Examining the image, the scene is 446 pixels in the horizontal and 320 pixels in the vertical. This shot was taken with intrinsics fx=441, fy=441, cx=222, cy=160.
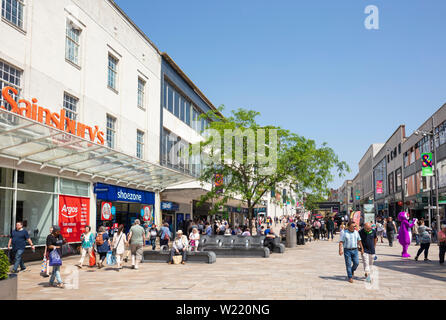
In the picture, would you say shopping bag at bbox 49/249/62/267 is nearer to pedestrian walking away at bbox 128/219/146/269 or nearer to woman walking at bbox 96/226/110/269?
woman walking at bbox 96/226/110/269

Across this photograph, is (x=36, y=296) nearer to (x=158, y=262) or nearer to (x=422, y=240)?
(x=158, y=262)

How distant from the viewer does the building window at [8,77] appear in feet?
53.3

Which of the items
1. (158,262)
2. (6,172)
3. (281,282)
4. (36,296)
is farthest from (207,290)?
(6,172)

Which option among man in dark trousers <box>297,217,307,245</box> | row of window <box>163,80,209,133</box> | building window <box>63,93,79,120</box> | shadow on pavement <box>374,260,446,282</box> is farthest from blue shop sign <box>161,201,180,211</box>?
shadow on pavement <box>374,260,446,282</box>

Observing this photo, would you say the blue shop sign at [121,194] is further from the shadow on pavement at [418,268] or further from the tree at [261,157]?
the shadow on pavement at [418,268]

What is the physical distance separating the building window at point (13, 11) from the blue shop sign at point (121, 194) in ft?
28.5

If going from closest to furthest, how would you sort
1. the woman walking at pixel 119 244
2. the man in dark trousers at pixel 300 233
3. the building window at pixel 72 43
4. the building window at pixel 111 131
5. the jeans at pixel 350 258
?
1. the jeans at pixel 350 258
2. the woman walking at pixel 119 244
3. the building window at pixel 72 43
4. the building window at pixel 111 131
5. the man in dark trousers at pixel 300 233

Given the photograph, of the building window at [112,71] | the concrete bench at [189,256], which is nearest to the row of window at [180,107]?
the building window at [112,71]

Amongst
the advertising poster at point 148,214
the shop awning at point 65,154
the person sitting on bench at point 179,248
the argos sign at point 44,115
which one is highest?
the argos sign at point 44,115

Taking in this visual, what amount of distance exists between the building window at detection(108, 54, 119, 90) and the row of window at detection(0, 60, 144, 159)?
1.96m

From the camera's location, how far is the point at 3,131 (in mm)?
13531

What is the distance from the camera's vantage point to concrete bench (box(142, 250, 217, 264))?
1746 centimetres

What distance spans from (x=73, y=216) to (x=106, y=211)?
10.4ft

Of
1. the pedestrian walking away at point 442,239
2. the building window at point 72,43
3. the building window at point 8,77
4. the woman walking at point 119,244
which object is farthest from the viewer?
the building window at point 72,43
